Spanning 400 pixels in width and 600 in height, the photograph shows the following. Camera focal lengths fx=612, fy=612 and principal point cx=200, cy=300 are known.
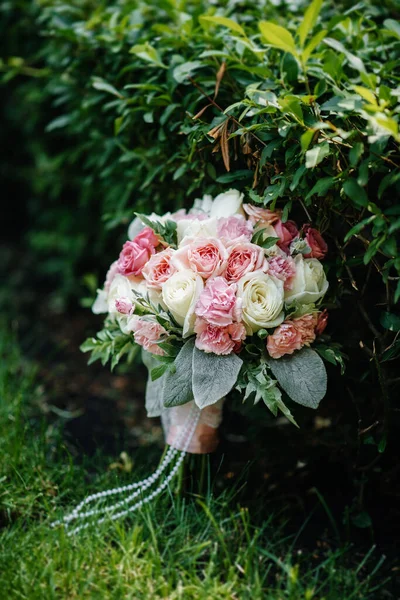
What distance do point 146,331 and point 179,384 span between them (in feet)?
0.57

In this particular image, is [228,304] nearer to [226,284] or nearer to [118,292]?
[226,284]

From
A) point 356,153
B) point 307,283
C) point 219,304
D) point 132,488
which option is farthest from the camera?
point 132,488

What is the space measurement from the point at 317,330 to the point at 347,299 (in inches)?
10.4

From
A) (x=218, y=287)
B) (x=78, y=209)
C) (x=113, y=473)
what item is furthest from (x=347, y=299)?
(x=78, y=209)

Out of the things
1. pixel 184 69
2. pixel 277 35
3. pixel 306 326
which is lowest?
pixel 306 326

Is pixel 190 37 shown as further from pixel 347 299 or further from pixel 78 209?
pixel 78 209

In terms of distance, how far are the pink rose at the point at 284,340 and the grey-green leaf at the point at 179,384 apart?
21cm

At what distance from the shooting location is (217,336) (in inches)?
60.9

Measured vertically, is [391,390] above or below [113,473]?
above

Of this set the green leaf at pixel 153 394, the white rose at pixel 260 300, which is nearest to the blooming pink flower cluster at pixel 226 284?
the white rose at pixel 260 300

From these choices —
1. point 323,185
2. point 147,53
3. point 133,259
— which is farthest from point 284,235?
point 147,53

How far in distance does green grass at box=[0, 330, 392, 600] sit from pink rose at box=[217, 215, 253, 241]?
2.42 ft

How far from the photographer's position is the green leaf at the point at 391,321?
5.17ft

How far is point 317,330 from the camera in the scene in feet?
5.54
